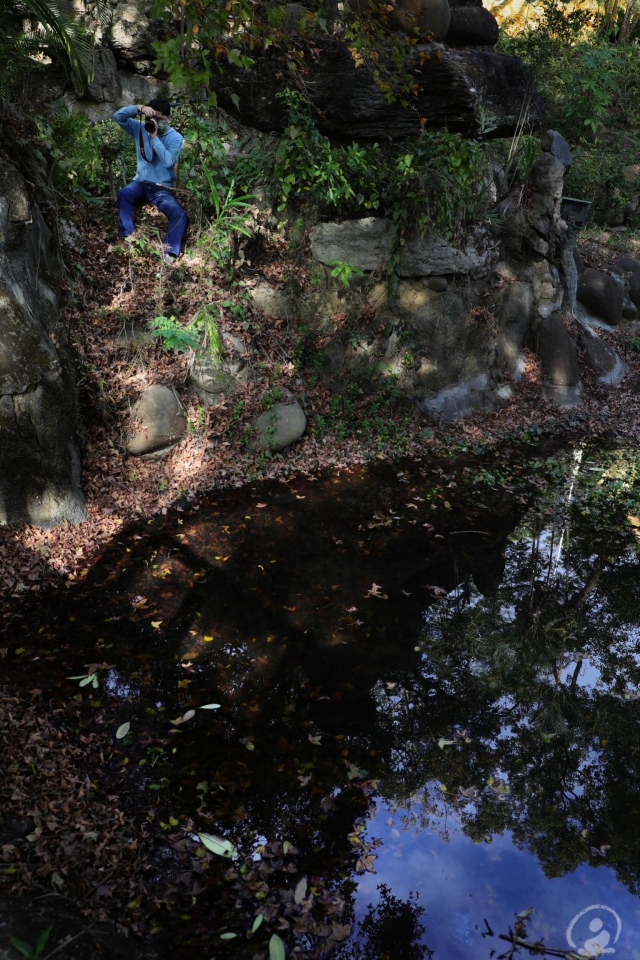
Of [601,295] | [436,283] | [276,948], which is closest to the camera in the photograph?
[276,948]

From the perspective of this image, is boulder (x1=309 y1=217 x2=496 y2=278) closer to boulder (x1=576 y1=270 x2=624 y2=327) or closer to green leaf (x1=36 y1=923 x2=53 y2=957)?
boulder (x1=576 y1=270 x2=624 y2=327)

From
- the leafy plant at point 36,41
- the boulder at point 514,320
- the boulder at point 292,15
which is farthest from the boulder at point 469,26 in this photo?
the leafy plant at point 36,41

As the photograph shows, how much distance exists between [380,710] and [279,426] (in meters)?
4.71

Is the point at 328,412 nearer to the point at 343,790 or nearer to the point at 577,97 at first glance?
the point at 343,790

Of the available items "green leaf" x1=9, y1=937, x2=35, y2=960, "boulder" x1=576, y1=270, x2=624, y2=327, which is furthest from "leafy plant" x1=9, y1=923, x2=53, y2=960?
"boulder" x1=576, y1=270, x2=624, y2=327

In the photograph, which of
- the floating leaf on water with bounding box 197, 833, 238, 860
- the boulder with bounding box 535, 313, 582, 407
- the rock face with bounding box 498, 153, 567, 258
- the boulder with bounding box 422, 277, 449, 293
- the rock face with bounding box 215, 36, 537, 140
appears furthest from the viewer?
the boulder with bounding box 535, 313, 582, 407

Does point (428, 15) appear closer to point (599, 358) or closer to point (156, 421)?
point (599, 358)

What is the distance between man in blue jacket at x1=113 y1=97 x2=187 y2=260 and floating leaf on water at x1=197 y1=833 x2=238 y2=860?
23.0 feet

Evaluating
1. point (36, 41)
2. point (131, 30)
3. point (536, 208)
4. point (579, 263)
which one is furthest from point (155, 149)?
point (579, 263)

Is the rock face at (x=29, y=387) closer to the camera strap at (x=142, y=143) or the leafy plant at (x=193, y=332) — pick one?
the leafy plant at (x=193, y=332)

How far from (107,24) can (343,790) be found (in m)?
10.5

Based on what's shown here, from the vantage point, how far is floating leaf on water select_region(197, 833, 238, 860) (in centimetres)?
388

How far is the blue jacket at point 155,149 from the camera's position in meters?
8.18

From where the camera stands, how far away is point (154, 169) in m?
8.50
